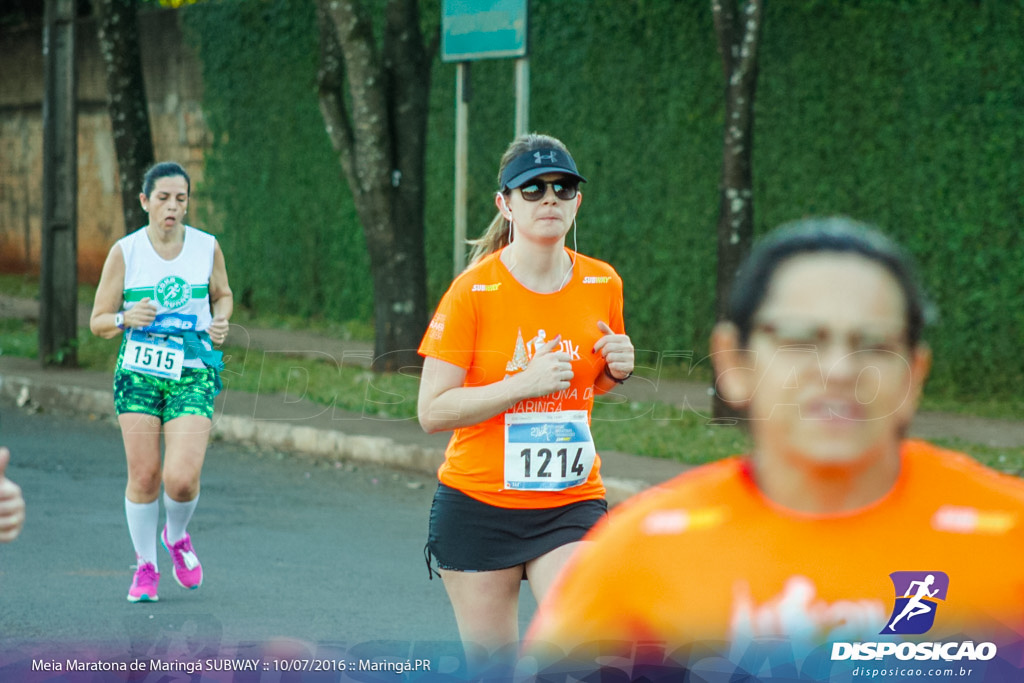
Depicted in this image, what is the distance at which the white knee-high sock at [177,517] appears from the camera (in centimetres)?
641

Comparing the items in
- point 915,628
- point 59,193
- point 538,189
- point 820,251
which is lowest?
point 59,193

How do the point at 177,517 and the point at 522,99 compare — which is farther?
the point at 522,99

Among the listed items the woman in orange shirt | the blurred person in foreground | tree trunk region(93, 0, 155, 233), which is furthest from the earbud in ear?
tree trunk region(93, 0, 155, 233)

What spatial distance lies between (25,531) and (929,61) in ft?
26.5

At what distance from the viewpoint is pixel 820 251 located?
1424 mm

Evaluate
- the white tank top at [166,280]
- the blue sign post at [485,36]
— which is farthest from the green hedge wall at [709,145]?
the white tank top at [166,280]

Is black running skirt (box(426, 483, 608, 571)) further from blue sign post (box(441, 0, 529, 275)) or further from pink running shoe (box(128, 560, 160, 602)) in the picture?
blue sign post (box(441, 0, 529, 275))

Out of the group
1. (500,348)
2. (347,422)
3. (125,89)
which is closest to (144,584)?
(500,348)

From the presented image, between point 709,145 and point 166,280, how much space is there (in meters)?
7.97

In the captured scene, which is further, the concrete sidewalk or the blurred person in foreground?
the concrete sidewalk

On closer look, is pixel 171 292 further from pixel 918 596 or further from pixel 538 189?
pixel 918 596

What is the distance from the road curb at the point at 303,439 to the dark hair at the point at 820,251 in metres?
6.83

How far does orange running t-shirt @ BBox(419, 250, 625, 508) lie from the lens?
12.8 ft

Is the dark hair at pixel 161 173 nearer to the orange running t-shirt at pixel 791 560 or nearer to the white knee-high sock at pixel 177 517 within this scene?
the white knee-high sock at pixel 177 517
